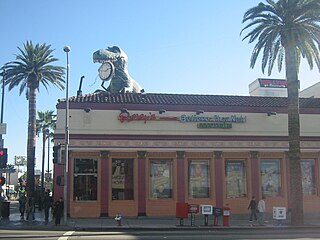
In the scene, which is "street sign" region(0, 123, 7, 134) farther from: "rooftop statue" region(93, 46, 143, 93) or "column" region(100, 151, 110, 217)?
"rooftop statue" region(93, 46, 143, 93)

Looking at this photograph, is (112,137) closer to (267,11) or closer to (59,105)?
(59,105)

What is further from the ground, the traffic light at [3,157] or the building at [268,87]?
the building at [268,87]

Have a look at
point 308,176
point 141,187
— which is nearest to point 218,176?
point 141,187

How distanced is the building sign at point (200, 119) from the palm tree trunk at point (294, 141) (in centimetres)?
588

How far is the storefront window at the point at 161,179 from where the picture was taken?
106ft

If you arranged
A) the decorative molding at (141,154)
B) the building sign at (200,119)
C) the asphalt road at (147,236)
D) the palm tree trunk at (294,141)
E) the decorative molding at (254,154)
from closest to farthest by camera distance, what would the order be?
1. the asphalt road at (147,236)
2. the palm tree trunk at (294,141)
3. the decorative molding at (141,154)
4. the building sign at (200,119)
5. the decorative molding at (254,154)

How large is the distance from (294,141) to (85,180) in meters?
14.4

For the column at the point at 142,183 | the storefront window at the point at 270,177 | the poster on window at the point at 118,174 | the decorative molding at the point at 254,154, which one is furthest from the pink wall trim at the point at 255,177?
the poster on window at the point at 118,174

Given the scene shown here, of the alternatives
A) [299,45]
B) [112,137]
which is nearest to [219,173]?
[112,137]

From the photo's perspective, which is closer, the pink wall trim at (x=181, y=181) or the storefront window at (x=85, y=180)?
the storefront window at (x=85, y=180)

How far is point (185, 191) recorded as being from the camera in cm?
3234

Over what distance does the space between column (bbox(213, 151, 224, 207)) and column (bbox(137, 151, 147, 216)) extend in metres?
5.26

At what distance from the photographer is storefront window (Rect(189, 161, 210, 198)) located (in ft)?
108

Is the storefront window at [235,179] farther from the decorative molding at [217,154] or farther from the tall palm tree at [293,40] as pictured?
the tall palm tree at [293,40]
